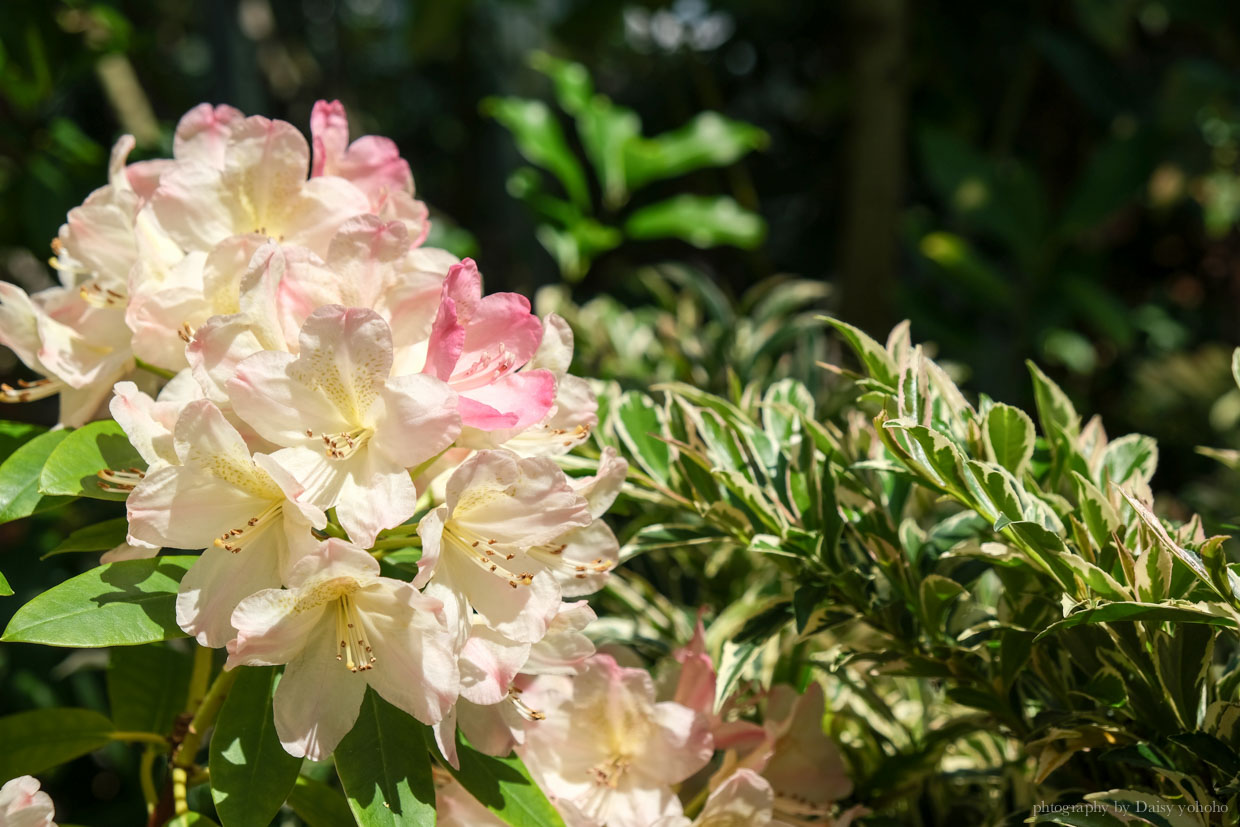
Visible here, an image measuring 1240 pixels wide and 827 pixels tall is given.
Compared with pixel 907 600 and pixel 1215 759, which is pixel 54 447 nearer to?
pixel 907 600

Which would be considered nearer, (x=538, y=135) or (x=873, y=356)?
(x=873, y=356)

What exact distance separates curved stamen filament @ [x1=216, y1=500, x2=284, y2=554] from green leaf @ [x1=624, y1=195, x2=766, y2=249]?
3.39 ft

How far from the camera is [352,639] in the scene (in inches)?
20.4

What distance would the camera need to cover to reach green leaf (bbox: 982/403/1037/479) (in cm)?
61

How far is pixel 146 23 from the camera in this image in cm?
321

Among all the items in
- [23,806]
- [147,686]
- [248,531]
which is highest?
[248,531]

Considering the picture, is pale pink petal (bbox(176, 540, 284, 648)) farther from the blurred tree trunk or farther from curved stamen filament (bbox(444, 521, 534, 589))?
the blurred tree trunk

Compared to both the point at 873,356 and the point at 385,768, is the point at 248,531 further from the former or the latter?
the point at 873,356

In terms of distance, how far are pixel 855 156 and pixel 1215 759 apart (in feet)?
4.56

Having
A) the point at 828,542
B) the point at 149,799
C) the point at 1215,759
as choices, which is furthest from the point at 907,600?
the point at 149,799

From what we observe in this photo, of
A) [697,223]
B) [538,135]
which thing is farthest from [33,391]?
[697,223]

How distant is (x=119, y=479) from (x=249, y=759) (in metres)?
0.17

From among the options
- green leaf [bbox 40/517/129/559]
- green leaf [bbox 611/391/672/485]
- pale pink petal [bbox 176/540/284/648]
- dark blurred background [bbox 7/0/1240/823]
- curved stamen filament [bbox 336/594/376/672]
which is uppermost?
pale pink petal [bbox 176/540/284/648]

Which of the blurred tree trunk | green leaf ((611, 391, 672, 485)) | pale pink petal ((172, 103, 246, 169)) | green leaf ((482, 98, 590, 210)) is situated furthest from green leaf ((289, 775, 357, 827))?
the blurred tree trunk
